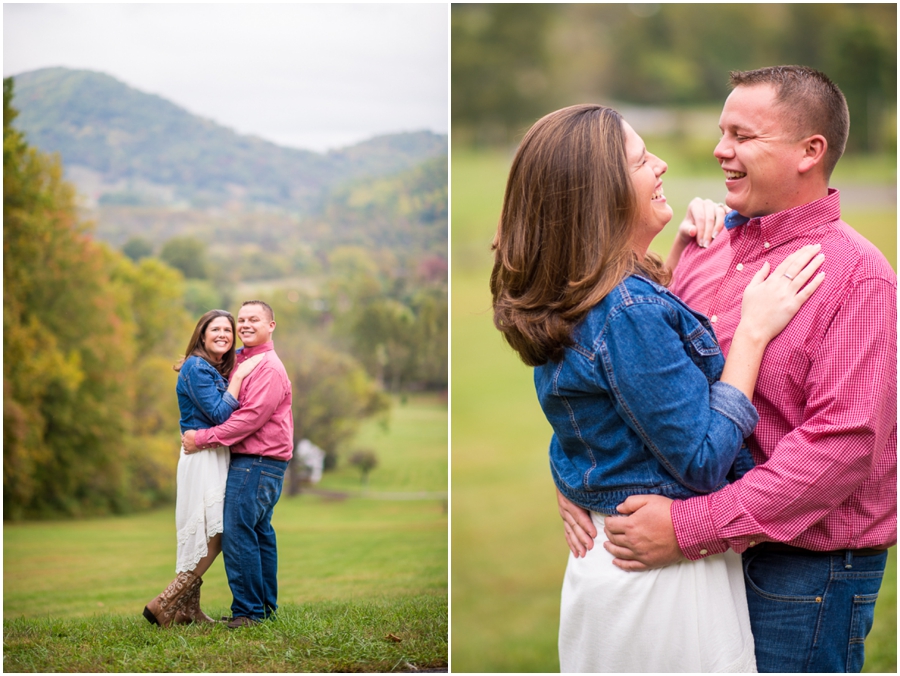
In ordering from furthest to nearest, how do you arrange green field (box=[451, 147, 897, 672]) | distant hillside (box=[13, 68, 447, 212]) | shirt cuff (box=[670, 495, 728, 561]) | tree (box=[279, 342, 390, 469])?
green field (box=[451, 147, 897, 672]), tree (box=[279, 342, 390, 469]), distant hillside (box=[13, 68, 447, 212]), shirt cuff (box=[670, 495, 728, 561])

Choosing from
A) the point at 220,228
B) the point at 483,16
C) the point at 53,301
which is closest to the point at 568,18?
the point at 483,16

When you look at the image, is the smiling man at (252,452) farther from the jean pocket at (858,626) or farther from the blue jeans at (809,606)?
the jean pocket at (858,626)

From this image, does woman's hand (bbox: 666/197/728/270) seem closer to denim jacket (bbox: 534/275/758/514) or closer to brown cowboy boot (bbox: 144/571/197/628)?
denim jacket (bbox: 534/275/758/514)

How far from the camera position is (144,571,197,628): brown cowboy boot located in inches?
94.6

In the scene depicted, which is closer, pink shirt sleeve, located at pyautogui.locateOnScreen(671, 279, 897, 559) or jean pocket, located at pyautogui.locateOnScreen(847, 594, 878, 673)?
pink shirt sleeve, located at pyautogui.locateOnScreen(671, 279, 897, 559)

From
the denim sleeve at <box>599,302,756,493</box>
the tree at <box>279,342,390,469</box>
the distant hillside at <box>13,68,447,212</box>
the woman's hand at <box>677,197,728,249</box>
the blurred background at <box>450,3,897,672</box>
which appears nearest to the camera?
the denim sleeve at <box>599,302,756,493</box>

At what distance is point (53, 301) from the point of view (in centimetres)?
351

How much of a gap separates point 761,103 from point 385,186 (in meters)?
2.07

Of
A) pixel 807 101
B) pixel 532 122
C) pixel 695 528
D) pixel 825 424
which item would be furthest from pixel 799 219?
pixel 532 122

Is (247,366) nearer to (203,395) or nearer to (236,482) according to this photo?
(203,395)

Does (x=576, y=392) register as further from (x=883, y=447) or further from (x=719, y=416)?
(x=883, y=447)

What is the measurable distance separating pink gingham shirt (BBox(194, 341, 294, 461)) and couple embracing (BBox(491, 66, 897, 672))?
2.69ft

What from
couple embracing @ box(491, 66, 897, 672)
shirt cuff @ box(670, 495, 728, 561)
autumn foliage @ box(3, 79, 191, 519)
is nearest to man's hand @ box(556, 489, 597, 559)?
couple embracing @ box(491, 66, 897, 672)

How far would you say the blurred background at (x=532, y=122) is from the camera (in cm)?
661
